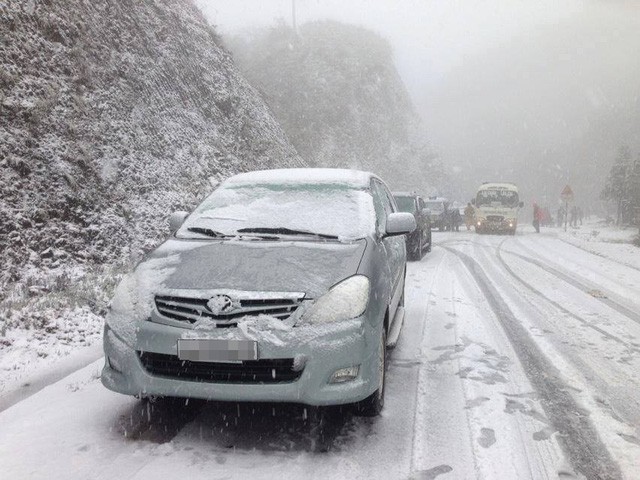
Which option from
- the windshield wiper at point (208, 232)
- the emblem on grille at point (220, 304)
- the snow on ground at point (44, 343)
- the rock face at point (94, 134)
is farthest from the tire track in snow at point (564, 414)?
the rock face at point (94, 134)

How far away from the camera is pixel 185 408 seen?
359 centimetres

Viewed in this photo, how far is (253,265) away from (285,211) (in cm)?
99

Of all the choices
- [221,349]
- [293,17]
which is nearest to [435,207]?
[221,349]

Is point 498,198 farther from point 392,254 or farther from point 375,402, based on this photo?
point 375,402

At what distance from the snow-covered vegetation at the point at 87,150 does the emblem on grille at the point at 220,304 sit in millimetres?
2738

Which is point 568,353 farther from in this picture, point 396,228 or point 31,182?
point 31,182

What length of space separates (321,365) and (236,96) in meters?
16.0

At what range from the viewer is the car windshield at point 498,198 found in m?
25.9

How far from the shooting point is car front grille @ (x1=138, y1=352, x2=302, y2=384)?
2.94 metres

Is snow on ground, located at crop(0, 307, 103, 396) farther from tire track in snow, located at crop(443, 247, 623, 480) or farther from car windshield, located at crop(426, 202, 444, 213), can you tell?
car windshield, located at crop(426, 202, 444, 213)

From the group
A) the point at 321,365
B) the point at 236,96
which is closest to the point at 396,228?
the point at 321,365

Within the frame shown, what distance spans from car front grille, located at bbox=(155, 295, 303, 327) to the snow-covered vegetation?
2544 mm

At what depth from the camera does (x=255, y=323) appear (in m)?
2.93

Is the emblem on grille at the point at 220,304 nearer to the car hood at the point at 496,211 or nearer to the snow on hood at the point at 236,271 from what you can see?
the snow on hood at the point at 236,271
